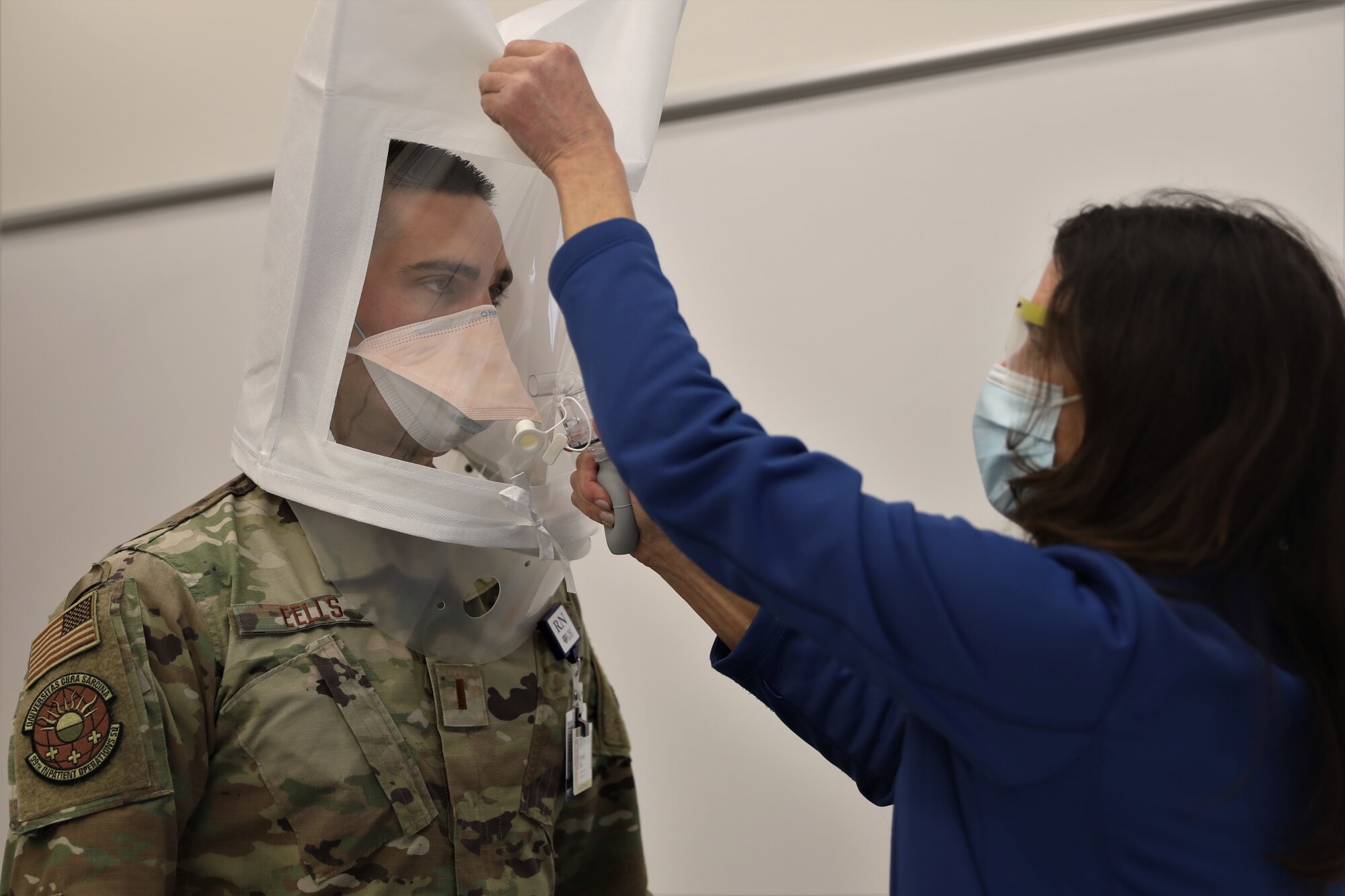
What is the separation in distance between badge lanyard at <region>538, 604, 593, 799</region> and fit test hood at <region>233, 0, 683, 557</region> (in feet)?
0.66

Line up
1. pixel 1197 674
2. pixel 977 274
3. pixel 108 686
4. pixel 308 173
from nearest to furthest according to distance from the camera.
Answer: pixel 1197 674 < pixel 108 686 < pixel 308 173 < pixel 977 274

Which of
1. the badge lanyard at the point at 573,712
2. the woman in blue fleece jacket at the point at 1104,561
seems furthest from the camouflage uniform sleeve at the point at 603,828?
the woman in blue fleece jacket at the point at 1104,561

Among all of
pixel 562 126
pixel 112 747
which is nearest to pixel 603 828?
pixel 112 747

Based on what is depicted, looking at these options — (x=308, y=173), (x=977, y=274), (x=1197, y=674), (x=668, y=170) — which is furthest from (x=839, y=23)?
(x=1197, y=674)

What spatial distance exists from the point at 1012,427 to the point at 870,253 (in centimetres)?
101

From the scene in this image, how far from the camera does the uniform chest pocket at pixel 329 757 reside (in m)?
1.03

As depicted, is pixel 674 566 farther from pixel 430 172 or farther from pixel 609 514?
pixel 430 172

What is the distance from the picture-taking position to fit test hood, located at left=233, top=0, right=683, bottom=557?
1078mm

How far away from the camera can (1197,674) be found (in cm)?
73

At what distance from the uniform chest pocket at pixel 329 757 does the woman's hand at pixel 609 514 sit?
0.32m

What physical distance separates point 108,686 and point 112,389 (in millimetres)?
1482

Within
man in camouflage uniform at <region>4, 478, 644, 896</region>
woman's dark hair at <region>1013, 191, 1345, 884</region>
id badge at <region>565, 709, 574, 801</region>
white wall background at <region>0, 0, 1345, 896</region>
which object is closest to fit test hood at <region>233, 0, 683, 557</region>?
man in camouflage uniform at <region>4, 478, 644, 896</region>

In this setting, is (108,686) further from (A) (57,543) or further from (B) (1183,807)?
(A) (57,543)

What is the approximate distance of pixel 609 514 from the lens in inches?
45.1
